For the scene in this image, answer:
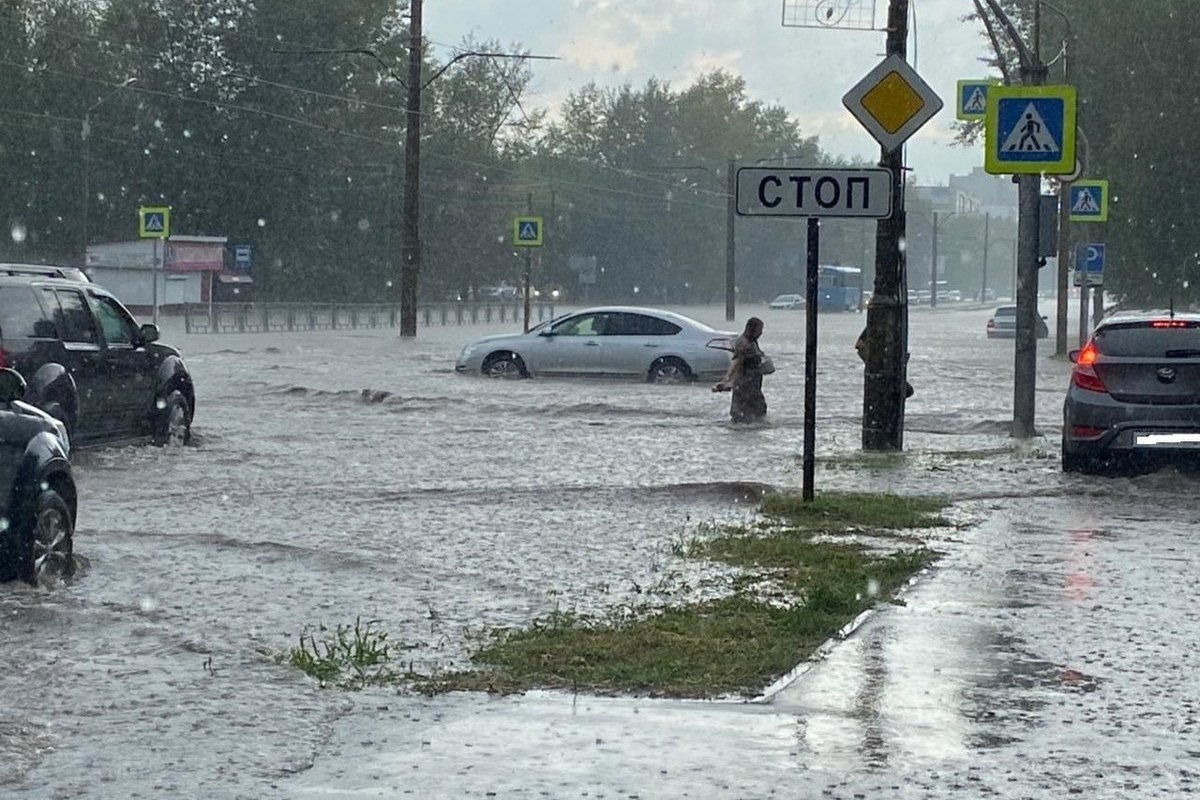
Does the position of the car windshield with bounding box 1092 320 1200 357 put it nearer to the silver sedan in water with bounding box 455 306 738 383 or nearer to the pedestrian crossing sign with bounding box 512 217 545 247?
the silver sedan in water with bounding box 455 306 738 383

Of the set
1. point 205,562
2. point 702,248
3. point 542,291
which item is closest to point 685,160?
point 702,248

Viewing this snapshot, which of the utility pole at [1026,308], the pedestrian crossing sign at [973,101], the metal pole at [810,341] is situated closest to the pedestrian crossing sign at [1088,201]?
the pedestrian crossing sign at [973,101]

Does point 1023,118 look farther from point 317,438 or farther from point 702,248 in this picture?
point 702,248

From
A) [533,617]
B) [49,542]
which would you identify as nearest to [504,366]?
[49,542]

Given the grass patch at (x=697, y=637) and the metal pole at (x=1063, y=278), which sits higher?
the metal pole at (x=1063, y=278)

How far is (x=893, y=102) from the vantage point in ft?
53.1

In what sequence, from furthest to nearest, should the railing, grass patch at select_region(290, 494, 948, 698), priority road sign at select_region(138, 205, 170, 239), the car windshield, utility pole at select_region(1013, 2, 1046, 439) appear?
the railing → priority road sign at select_region(138, 205, 170, 239) → utility pole at select_region(1013, 2, 1046, 439) → the car windshield → grass patch at select_region(290, 494, 948, 698)

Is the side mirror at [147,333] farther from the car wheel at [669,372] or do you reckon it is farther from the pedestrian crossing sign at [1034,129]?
the car wheel at [669,372]

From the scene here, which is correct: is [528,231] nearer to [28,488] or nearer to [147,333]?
[147,333]

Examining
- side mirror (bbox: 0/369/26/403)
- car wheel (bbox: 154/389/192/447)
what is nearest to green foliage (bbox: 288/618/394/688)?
side mirror (bbox: 0/369/26/403)

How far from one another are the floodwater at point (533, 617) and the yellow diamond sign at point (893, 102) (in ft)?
9.33

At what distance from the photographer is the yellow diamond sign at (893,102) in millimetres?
15961

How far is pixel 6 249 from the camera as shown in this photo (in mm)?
83250

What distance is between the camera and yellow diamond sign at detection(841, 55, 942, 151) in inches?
628
